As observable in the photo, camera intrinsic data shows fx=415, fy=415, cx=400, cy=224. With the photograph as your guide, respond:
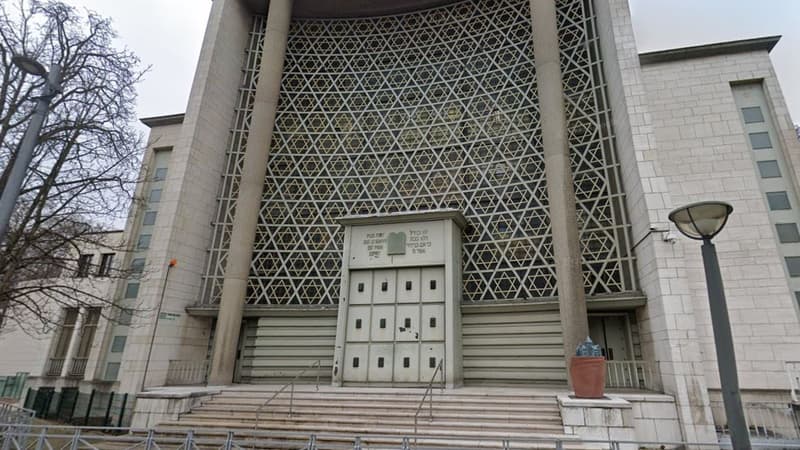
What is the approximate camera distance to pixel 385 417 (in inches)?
370

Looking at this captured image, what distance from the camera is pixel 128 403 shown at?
1228cm

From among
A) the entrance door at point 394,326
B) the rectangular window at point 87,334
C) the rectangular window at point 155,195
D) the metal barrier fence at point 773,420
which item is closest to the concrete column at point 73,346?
the rectangular window at point 87,334

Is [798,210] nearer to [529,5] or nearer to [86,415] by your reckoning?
[529,5]

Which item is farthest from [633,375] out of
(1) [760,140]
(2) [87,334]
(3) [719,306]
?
(2) [87,334]

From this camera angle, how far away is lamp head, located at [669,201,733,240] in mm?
4219

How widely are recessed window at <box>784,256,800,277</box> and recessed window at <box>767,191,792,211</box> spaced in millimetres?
1512

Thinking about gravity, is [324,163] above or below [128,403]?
above

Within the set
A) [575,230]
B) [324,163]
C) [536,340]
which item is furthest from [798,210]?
[324,163]

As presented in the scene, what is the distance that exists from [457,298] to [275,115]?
10.3 metres

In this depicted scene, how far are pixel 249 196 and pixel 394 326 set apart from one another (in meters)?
7.15

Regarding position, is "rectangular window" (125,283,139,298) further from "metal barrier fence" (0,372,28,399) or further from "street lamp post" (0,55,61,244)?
"street lamp post" (0,55,61,244)

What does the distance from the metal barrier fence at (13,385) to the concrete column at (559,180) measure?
22.7 meters

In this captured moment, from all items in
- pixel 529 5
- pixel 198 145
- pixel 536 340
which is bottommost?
pixel 536 340

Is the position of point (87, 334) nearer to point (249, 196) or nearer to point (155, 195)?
point (155, 195)
